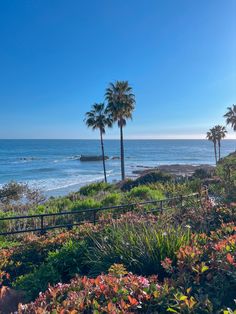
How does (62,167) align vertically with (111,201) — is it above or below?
below

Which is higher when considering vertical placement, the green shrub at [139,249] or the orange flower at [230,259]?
the orange flower at [230,259]

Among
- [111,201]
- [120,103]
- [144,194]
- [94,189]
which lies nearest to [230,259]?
[111,201]

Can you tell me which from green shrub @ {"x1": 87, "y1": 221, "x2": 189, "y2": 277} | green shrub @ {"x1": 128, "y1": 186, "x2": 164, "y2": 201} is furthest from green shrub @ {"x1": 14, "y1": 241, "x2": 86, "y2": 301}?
green shrub @ {"x1": 128, "y1": 186, "x2": 164, "y2": 201}

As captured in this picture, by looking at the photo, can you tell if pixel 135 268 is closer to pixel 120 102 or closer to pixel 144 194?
pixel 144 194

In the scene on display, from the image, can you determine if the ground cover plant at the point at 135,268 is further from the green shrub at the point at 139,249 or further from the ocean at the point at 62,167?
the ocean at the point at 62,167

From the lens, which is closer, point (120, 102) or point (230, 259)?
point (230, 259)

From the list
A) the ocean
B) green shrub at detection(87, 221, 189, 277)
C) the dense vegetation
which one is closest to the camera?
the dense vegetation

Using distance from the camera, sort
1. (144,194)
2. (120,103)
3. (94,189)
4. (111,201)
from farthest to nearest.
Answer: (120,103)
(94,189)
(144,194)
(111,201)

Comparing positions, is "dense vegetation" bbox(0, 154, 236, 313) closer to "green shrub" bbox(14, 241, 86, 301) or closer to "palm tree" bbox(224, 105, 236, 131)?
"green shrub" bbox(14, 241, 86, 301)

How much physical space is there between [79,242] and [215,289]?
107 inches

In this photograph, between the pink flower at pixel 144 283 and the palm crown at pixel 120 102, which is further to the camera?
the palm crown at pixel 120 102

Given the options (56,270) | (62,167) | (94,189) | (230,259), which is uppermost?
(230,259)

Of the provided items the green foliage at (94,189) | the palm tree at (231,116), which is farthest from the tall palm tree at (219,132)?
the green foliage at (94,189)

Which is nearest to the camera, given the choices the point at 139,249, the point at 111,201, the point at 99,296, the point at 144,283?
the point at 99,296
